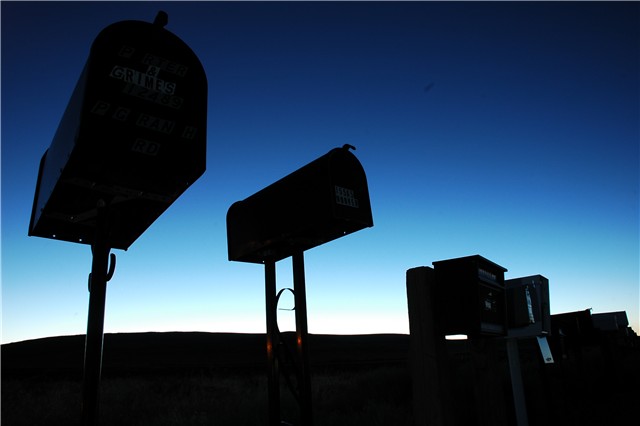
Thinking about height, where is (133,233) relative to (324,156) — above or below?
below

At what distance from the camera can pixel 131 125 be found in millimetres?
2326

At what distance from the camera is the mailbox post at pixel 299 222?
4195 mm

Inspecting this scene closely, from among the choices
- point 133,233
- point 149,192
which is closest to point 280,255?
point 133,233

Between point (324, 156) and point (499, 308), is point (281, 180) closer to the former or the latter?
point (324, 156)

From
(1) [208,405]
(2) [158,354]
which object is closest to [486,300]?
(1) [208,405]

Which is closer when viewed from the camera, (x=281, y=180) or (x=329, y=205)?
(x=329, y=205)

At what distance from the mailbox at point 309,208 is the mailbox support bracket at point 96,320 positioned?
1.92 metres

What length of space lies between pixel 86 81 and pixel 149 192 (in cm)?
74

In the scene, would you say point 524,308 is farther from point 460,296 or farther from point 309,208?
point 309,208

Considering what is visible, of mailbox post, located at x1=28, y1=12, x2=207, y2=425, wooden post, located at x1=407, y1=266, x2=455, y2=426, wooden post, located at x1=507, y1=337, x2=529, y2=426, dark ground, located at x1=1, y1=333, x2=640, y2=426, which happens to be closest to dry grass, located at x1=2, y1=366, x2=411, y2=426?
dark ground, located at x1=1, y1=333, x2=640, y2=426

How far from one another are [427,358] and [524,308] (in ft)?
4.86

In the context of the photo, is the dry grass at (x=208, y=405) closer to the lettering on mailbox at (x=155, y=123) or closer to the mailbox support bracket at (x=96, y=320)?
the mailbox support bracket at (x=96, y=320)

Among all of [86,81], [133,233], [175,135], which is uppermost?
[86,81]

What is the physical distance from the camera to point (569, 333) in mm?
8375
